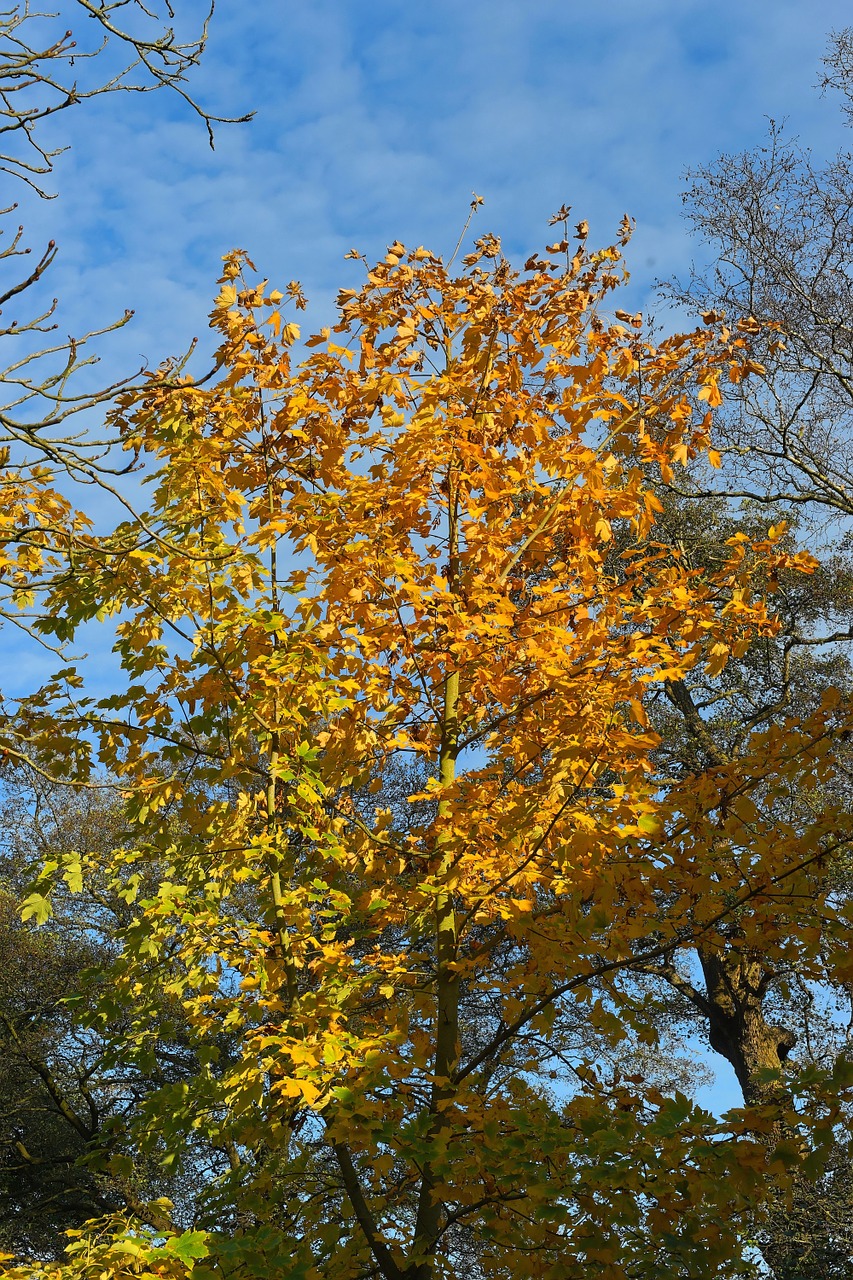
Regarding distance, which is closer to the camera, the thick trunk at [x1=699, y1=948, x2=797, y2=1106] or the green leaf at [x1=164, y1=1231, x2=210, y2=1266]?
the green leaf at [x1=164, y1=1231, x2=210, y2=1266]

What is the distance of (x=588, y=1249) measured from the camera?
151 inches

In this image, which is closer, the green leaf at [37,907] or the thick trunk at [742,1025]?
the green leaf at [37,907]

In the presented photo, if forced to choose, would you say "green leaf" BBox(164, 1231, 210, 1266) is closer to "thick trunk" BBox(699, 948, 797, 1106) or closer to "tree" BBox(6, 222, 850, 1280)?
"tree" BBox(6, 222, 850, 1280)

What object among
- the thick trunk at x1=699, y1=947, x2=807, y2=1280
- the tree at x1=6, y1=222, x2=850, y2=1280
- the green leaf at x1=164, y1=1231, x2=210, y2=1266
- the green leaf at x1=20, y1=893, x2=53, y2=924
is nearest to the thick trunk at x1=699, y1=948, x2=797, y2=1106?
the thick trunk at x1=699, y1=947, x2=807, y2=1280

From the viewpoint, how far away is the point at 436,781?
5.20m

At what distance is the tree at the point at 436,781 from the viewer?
4145 mm

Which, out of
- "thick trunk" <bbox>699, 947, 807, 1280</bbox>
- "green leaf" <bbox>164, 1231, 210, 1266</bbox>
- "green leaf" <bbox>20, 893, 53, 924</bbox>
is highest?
"thick trunk" <bbox>699, 947, 807, 1280</bbox>

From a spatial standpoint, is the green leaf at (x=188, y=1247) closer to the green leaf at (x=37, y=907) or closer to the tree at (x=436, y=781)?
the tree at (x=436, y=781)

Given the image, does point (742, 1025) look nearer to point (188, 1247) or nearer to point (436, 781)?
point (436, 781)

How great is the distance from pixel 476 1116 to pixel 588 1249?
0.67 metres

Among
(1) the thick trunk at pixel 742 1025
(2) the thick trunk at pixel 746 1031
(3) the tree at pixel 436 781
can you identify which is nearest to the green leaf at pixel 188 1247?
(3) the tree at pixel 436 781

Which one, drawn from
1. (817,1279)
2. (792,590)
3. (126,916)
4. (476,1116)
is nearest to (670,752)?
(792,590)

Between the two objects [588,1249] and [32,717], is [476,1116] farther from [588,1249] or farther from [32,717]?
[32,717]

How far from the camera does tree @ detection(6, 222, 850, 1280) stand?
4.14m
